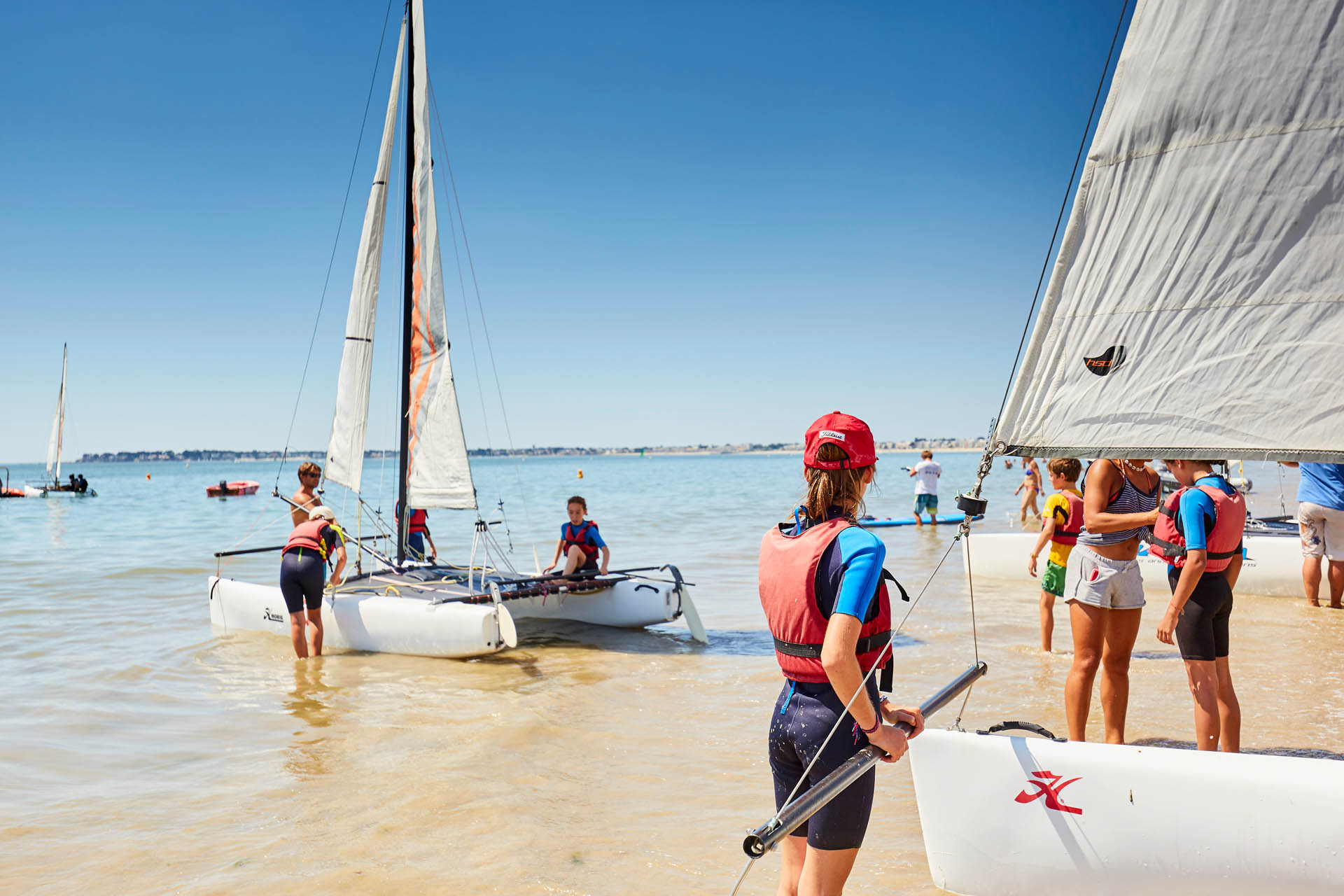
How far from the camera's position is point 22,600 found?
1307 centimetres

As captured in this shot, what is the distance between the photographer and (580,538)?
9.91m

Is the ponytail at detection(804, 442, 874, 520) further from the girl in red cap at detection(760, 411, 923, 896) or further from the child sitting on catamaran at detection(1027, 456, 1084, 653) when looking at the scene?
the child sitting on catamaran at detection(1027, 456, 1084, 653)

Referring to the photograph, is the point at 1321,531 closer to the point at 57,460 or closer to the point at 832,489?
the point at 832,489

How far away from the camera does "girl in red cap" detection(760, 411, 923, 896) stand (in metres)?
2.45

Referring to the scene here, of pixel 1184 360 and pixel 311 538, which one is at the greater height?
pixel 1184 360

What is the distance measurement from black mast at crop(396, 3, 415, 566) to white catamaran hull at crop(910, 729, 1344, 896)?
28.2 feet

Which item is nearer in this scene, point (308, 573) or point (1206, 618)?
point (1206, 618)

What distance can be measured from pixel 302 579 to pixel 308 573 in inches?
3.2

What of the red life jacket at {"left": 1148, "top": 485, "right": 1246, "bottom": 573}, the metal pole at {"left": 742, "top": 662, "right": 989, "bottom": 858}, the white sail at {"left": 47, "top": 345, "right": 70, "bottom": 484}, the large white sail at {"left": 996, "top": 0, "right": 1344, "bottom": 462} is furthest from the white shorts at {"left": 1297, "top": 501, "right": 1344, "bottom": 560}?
the white sail at {"left": 47, "top": 345, "right": 70, "bottom": 484}

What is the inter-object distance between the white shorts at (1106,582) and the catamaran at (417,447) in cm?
532

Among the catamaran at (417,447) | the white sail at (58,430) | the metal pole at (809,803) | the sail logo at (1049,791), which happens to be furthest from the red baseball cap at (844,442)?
the white sail at (58,430)

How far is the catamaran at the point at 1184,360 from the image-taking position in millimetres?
2861

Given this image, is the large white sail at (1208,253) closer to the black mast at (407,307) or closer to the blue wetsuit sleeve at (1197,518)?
the blue wetsuit sleeve at (1197,518)

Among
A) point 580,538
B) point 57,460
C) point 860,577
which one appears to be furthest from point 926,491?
point 57,460
